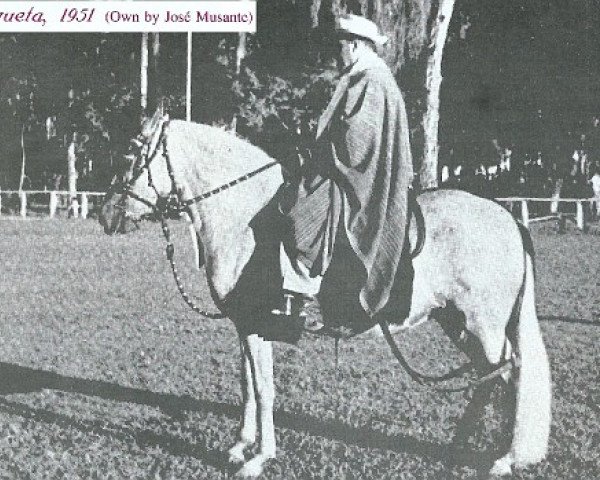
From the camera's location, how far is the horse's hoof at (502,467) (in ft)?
16.6

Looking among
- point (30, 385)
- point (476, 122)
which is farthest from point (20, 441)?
point (476, 122)

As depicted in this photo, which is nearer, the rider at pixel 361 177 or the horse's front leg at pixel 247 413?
the rider at pixel 361 177

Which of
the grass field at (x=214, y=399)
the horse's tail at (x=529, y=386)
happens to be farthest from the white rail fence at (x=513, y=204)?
the horse's tail at (x=529, y=386)

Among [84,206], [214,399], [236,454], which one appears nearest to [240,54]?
[84,206]

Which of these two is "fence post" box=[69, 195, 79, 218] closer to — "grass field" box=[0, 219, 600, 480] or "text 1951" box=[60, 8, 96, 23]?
"grass field" box=[0, 219, 600, 480]

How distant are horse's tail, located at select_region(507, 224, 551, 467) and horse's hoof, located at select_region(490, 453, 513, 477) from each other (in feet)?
0.13

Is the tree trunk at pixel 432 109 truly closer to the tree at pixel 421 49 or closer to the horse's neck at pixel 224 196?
the tree at pixel 421 49

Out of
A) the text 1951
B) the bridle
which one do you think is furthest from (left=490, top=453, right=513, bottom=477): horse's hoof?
the text 1951

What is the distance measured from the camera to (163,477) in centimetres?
509

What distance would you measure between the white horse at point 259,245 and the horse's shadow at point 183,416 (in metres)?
0.47

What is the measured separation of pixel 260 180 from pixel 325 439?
6.45 ft

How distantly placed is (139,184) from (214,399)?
255 centimetres

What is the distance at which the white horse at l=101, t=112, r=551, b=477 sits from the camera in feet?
17.1

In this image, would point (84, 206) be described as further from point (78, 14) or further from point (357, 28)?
point (357, 28)
